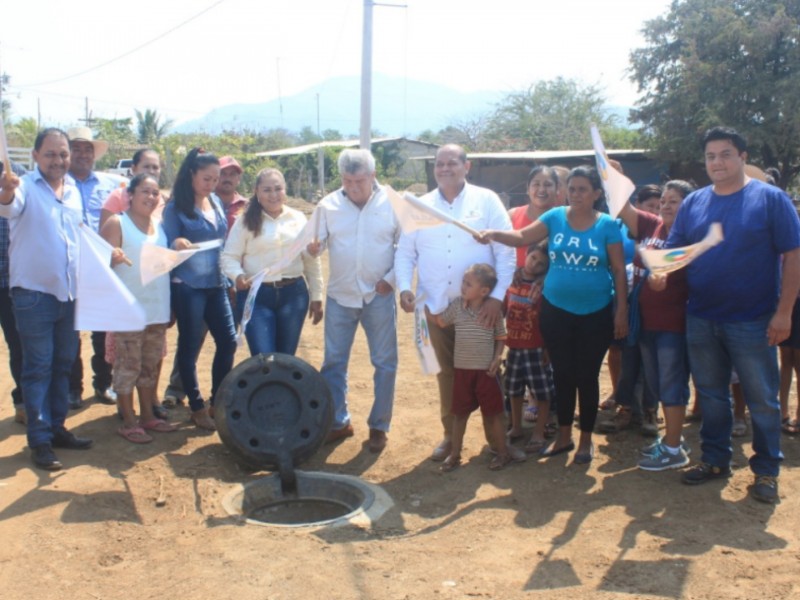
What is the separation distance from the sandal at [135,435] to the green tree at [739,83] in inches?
736

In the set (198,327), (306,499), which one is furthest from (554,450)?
(198,327)

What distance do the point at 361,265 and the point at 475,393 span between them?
114 cm

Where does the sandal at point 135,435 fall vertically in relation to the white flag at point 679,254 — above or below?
below

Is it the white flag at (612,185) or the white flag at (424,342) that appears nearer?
the white flag at (612,185)

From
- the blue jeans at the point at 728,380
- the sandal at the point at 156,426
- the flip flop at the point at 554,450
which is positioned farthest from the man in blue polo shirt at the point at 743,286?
the sandal at the point at 156,426

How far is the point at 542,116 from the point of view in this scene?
37.4 meters

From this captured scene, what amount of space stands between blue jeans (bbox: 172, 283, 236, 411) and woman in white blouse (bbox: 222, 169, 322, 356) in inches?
10.2

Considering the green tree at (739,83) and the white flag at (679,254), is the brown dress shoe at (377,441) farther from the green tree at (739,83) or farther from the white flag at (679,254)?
the green tree at (739,83)

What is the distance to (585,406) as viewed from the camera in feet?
16.2

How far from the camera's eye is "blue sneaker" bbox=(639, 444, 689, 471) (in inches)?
190

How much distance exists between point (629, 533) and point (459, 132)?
120 ft

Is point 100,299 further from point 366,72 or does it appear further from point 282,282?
point 366,72

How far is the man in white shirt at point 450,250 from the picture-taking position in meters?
4.86

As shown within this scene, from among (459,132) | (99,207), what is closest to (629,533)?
(99,207)
